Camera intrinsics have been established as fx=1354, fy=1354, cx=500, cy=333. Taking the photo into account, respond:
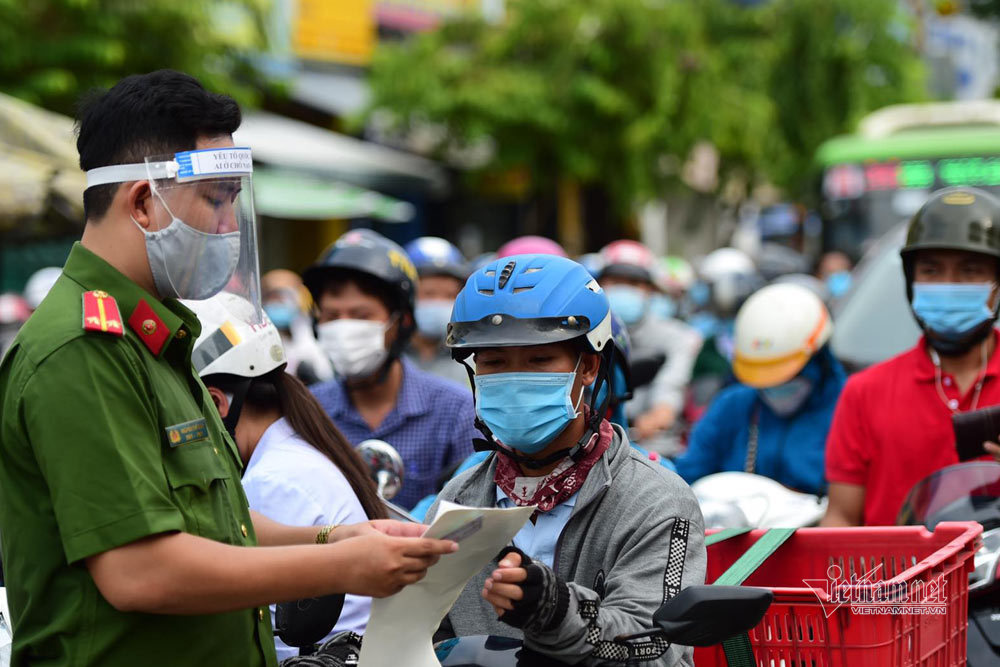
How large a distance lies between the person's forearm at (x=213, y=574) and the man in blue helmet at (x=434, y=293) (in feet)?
18.0

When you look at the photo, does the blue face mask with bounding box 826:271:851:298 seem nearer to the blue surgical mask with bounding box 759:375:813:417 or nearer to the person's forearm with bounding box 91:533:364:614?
Answer: the blue surgical mask with bounding box 759:375:813:417

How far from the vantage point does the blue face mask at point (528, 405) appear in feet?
10.9

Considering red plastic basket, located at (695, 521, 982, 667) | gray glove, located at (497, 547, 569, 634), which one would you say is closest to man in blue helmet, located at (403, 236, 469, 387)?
red plastic basket, located at (695, 521, 982, 667)

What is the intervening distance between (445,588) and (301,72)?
24432mm

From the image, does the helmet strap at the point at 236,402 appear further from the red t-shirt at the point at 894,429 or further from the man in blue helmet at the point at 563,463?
the red t-shirt at the point at 894,429

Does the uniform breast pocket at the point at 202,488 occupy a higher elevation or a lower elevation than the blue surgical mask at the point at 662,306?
higher

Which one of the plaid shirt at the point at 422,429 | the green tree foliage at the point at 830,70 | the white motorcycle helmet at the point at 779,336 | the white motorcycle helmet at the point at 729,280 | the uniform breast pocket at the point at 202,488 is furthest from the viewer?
the green tree foliage at the point at 830,70

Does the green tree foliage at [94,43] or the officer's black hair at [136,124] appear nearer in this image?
the officer's black hair at [136,124]

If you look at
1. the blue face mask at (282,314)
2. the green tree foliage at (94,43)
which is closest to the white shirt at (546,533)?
the blue face mask at (282,314)

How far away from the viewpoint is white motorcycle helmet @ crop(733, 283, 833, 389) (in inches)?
251

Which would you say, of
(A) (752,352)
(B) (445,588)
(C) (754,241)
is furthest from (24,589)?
(C) (754,241)

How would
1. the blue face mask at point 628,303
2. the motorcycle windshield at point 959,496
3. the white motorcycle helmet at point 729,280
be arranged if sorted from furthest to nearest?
1. the white motorcycle helmet at point 729,280
2. the blue face mask at point 628,303
3. the motorcycle windshield at point 959,496

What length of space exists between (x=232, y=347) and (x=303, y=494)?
2.04 feet

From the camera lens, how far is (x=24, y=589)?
265cm
